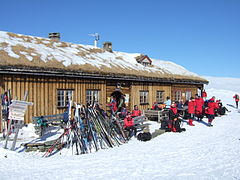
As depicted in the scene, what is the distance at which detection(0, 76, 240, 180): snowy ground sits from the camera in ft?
21.7

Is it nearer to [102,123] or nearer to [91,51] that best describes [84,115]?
[102,123]

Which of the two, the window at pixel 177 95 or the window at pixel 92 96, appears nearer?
the window at pixel 92 96

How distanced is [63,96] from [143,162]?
787 cm

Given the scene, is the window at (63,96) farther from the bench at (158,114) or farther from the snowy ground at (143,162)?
the bench at (158,114)

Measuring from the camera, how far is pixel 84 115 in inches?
419

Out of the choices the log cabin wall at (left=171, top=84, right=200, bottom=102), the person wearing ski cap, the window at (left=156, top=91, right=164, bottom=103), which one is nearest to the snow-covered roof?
the log cabin wall at (left=171, top=84, right=200, bottom=102)

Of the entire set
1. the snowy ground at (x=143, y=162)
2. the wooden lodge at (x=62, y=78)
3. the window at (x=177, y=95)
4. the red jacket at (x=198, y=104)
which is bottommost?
the snowy ground at (x=143, y=162)

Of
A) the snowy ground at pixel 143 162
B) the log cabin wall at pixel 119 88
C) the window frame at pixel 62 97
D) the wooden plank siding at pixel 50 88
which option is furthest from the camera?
the log cabin wall at pixel 119 88

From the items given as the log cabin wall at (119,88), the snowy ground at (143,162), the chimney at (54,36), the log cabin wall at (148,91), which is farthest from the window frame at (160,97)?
the chimney at (54,36)

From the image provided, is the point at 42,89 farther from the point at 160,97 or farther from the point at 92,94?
the point at 160,97

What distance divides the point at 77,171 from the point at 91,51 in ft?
48.2

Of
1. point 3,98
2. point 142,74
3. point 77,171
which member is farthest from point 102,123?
point 142,74

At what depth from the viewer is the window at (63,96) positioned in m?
14.3

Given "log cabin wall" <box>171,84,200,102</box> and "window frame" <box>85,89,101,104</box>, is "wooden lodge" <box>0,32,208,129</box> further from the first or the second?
"log cabin wall" <box>171,84,200,102</box>
